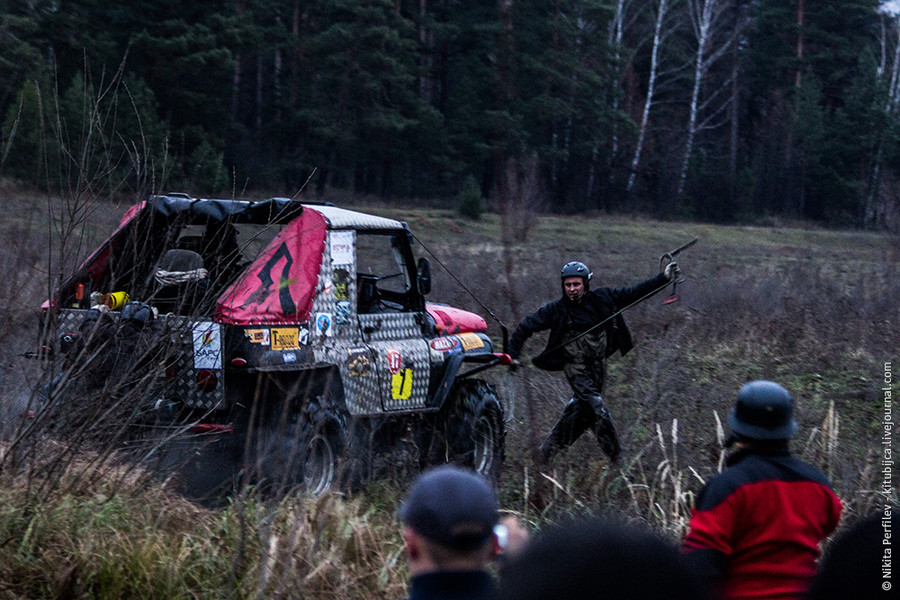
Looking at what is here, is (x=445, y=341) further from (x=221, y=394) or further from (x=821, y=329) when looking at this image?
(x=821, y=329)

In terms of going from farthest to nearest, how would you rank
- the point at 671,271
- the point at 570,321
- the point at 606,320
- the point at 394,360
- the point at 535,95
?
the point at 535,95, the point at 570,321, the point at 606,320, the point at 394,360, the point at 671,271

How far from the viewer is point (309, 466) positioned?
6.71 m

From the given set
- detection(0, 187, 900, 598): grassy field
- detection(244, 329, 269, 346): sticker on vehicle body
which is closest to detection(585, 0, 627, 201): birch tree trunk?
detection(0, 187, 900, 598): grassy field

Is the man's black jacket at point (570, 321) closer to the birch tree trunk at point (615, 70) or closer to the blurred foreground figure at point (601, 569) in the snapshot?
the blurred foreground figure at point (601, 569)

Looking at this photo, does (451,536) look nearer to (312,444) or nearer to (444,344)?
(312,444)

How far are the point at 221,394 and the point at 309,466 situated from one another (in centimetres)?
73

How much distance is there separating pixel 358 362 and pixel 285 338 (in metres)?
0.62

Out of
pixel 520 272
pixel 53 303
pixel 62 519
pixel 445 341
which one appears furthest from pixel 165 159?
pixel 520 272

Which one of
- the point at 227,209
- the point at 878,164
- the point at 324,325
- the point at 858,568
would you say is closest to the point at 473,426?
the point at 324,325

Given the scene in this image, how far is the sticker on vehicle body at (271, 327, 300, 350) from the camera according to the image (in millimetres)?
6631

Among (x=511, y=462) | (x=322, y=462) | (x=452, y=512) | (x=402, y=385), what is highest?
(x=452, y=512)

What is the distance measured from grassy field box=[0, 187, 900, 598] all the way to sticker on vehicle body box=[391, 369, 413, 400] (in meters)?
0.57

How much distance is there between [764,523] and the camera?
3287mm

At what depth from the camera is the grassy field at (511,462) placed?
4.54 metres
